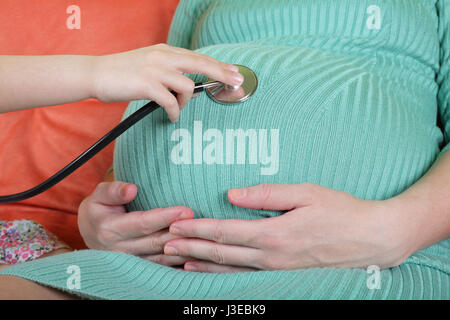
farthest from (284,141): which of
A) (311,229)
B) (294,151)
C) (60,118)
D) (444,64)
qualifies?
(60,118)

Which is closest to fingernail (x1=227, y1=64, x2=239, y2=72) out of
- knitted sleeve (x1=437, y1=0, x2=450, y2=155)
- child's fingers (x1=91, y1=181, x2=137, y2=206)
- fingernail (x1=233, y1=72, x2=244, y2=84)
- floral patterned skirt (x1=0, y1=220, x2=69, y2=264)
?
fingernail (x1=233, y1=72, x2=244, y2=84)

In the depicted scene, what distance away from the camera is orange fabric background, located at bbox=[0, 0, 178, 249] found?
1.06 meters

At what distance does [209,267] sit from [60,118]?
69 centimetres

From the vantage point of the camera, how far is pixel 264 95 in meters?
0.62

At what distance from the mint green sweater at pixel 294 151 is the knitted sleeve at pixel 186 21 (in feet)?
1.13

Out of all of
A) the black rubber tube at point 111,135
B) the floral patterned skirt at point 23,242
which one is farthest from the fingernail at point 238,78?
the floral patterned skirt at point 23,242

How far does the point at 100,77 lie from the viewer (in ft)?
1.75

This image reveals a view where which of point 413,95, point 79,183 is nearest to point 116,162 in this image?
point 79,183

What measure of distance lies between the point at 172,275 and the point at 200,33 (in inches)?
21.2

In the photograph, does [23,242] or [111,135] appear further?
Answer: [23,242]

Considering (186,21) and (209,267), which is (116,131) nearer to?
(209,267)

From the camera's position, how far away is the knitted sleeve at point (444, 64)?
80 centimetres

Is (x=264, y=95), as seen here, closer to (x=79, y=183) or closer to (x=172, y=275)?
(x=172, y=275)

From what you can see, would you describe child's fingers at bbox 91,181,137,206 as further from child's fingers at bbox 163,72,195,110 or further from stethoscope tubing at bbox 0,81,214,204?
child's fingers at bbox 163,72,195,110
